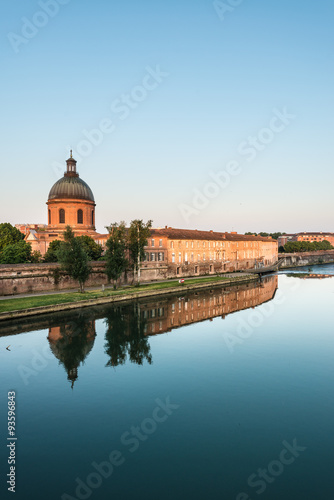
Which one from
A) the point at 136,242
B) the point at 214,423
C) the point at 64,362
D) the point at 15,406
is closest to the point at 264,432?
the point at 214,423

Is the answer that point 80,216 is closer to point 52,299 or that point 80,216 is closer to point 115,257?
point 115,257

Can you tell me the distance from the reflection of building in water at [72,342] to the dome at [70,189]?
42.0 metres

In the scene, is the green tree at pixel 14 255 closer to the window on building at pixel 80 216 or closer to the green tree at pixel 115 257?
the green tree at pixel 115 257

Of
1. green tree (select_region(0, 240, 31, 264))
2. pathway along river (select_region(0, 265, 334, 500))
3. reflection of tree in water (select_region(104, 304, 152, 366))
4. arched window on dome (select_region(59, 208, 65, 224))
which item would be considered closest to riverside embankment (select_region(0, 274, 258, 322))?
pathway along river (select_region(0, 265, 334, 500))

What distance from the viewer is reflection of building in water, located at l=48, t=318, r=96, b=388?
21812 millimetres

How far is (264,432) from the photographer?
44.0 ft

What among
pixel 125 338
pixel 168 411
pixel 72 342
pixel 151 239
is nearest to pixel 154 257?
pixel 151 239

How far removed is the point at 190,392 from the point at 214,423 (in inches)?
122

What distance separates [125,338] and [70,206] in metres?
46.4

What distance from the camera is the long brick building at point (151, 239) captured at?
2431 inches

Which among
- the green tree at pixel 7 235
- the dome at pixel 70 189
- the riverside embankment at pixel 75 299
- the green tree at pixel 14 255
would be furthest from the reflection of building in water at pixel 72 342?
the dome at pixel 70 189

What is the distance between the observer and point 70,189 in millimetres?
69625

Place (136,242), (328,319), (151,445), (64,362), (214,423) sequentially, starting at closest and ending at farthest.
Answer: (151,445) < (214,423) < (64,362) < (328,319) < (136,242)

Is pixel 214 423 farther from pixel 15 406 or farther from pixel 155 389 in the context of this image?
pixel 15 406
